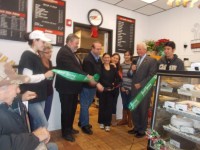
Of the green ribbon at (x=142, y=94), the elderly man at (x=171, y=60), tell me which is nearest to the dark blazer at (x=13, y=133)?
the green ribbon at (x=142, y=94)

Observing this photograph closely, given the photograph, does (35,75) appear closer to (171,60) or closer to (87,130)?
(87,130)

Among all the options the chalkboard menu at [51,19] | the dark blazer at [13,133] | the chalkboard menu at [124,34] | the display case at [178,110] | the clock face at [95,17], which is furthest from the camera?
the chalkboard menu at [124,34]

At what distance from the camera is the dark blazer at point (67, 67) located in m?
2.90

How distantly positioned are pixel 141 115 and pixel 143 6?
8.20 ft

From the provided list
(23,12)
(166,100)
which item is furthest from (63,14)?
(166,100)

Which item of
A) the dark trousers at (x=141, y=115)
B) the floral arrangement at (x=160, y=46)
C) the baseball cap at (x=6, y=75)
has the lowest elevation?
the dark trousers at (x=141, y=115)

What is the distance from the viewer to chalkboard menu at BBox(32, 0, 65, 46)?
3.20m

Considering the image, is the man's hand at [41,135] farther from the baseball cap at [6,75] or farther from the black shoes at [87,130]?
the black shoes at [87,130]

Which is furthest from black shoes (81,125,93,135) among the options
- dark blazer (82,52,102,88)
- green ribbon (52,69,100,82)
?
green ribbon (52,69,100,82)

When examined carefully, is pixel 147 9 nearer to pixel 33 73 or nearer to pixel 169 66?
pixel 169 66

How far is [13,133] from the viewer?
1.17m

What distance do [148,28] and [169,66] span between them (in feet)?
6.80

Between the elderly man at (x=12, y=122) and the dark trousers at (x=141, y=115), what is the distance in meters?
2.37

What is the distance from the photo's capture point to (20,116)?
4.20ft
